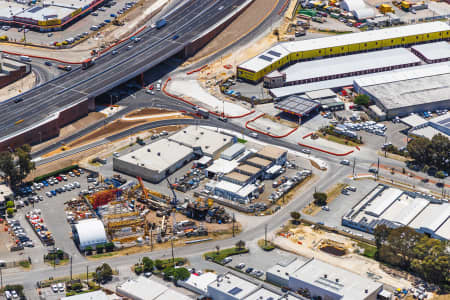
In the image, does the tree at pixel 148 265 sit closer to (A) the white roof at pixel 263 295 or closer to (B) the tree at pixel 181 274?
(B) the tree at pixel 181 274

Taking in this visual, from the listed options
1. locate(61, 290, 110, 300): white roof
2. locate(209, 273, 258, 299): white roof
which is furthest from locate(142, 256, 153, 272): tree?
locate(209, 273, 258, 299): white roof

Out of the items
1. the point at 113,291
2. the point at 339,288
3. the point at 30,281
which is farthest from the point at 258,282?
the point at 30,281

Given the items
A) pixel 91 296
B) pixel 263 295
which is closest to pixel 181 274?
pixel 263 295

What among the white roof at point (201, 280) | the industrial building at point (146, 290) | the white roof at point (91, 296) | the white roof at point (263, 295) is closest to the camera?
the white roof at point (91, 296)

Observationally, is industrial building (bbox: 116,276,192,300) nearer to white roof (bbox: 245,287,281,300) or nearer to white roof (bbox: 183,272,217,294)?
white roof (bbox: 183,272,217,294)

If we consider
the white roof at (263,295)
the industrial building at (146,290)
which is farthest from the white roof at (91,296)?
the white roof at (263,295)
